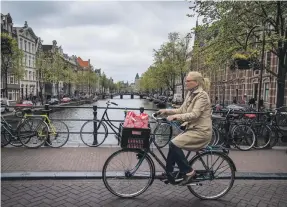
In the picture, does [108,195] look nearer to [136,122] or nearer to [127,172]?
[127,172]

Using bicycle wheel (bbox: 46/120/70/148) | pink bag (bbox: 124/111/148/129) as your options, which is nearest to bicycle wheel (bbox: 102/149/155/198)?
pink bag (bbox: 124/111/148/129)

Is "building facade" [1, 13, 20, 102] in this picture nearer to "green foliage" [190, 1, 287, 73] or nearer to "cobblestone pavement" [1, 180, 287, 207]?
"green foliage" [190, 1, 287, 73]

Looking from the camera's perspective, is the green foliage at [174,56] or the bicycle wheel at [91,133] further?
the green foliage at [174,56]

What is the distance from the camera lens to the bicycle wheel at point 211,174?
4359 millimetres

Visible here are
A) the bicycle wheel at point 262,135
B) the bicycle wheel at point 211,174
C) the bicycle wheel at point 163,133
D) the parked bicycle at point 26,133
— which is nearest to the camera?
the bicycle wheel at point 211,174

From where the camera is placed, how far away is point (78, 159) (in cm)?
641

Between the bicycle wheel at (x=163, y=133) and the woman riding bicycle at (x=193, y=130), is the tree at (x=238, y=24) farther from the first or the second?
the woman riding bicycle at (x=193, y=130)

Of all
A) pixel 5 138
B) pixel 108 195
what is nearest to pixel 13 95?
pixel 5 138

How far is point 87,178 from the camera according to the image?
523cm

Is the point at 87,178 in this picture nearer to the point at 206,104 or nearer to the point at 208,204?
the point at 208,204

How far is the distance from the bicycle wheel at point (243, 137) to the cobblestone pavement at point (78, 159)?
29 centimetres

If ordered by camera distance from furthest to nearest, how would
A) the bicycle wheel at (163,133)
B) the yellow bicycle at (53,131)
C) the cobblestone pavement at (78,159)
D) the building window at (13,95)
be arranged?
the building window at (13,95) → the bicycle wheel at (163,133) → the yellow bicycle at (53,131) → the cobblestone pavement at (78,159)

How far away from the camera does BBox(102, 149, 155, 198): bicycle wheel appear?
4289 mm

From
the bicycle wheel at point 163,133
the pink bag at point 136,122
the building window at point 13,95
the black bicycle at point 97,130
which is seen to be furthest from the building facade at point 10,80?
the pink bag at point 136,122
